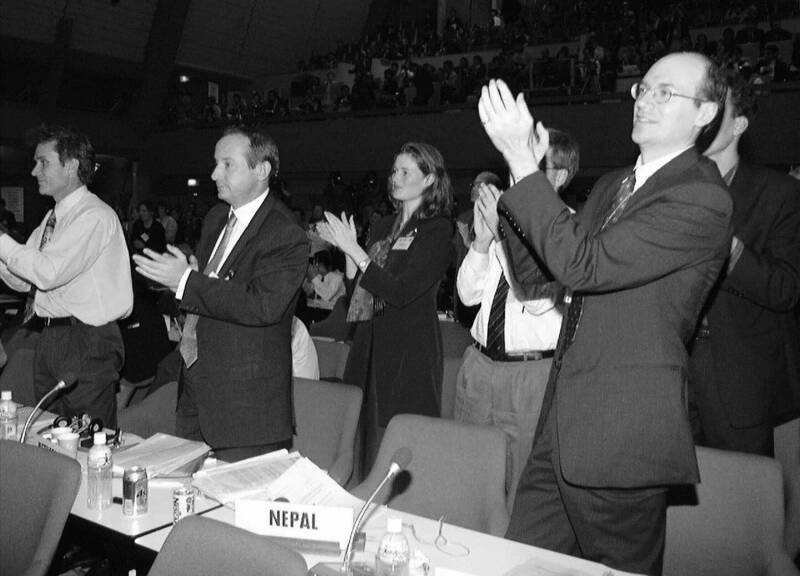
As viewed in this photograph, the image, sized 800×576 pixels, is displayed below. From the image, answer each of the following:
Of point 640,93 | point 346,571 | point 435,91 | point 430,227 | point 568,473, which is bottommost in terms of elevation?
point 346,571

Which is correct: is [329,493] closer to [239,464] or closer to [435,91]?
[239,464]

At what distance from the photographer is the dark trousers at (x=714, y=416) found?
255cm

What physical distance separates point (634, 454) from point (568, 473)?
0.15m

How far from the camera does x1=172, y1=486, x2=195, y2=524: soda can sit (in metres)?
2.03

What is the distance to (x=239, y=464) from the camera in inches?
92.2

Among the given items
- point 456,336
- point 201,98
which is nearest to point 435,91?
point 201,98

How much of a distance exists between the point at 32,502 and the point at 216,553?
0.78 m

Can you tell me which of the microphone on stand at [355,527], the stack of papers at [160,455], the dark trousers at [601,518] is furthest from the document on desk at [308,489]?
the dark trousers at [601,518]

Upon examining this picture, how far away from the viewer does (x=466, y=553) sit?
1834mm

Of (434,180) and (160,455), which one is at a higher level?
(434,180)

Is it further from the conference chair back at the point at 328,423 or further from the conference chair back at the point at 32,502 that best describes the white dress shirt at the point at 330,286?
the conference chair back at the point at 32,502

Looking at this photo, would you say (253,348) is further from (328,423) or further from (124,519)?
(124,519)

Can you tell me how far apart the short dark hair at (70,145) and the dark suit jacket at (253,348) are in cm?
100

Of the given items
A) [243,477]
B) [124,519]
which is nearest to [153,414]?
[243,477]
